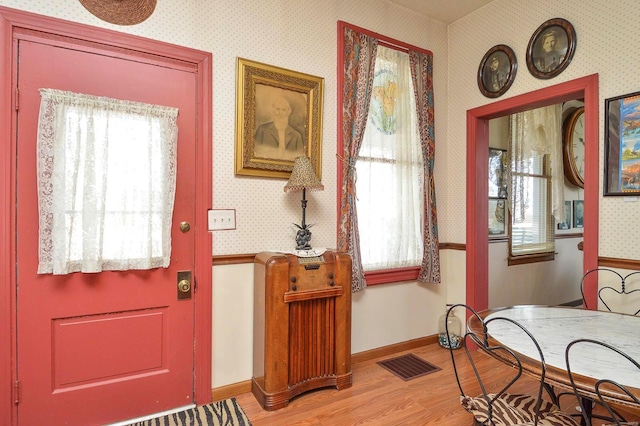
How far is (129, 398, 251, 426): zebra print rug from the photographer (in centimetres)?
205

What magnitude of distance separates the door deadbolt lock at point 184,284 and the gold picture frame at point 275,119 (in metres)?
0.74

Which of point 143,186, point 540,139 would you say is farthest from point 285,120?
point 540,139

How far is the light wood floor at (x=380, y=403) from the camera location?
6.84 ft

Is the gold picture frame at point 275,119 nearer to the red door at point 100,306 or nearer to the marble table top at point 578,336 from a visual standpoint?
the red door at point 100,306

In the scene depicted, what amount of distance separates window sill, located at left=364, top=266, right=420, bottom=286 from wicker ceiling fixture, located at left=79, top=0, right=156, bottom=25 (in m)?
2.34

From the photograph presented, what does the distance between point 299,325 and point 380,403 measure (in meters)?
0.72

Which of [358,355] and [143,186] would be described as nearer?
[143,186]

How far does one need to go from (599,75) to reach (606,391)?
7.34 feet

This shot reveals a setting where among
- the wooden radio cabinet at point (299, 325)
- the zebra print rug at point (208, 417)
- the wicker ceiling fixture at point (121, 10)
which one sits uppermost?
the wicker ceiling fixture at point (121, 10)

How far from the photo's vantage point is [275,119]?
2.50m

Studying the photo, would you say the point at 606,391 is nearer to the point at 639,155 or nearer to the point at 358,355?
A: the point at 639,155

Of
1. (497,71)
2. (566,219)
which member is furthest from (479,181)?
(566,219)

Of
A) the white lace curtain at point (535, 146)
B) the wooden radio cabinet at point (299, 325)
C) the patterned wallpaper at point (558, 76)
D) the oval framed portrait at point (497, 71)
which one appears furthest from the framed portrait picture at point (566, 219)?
the wooden radio cabinet at point (299, 325)

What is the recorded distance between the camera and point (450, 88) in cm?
339
